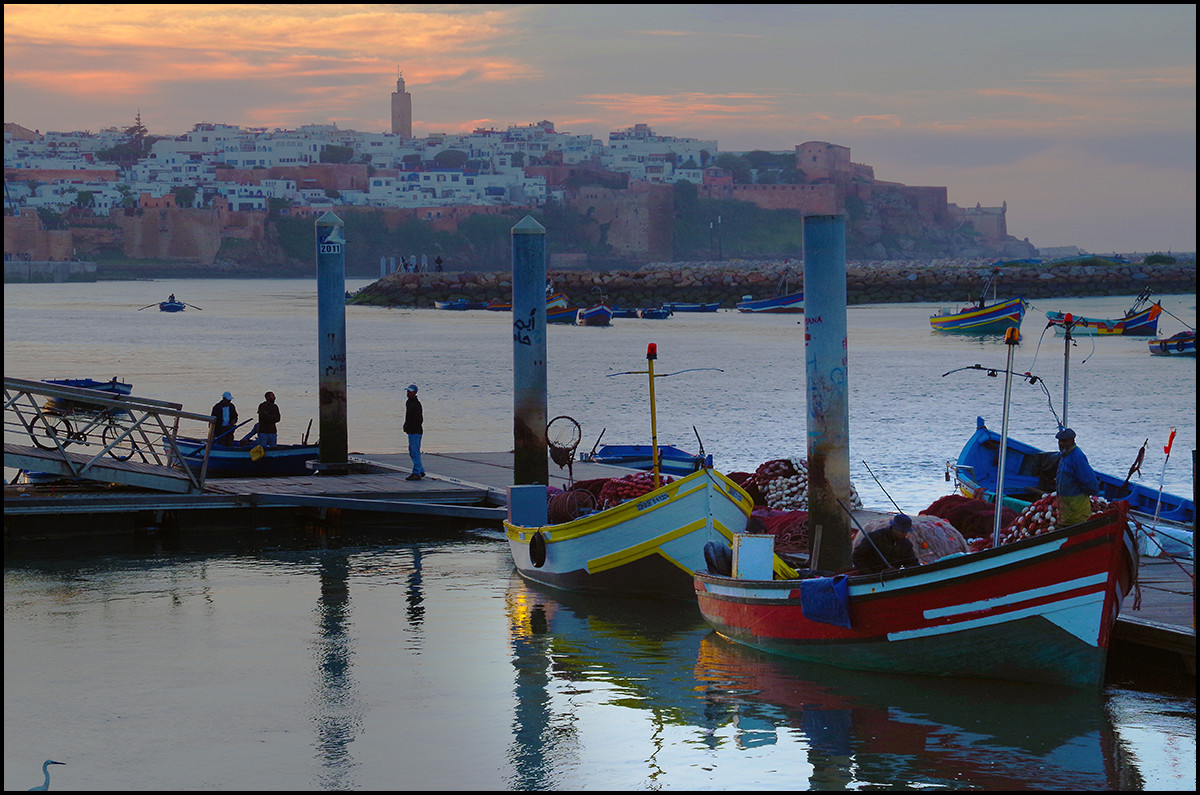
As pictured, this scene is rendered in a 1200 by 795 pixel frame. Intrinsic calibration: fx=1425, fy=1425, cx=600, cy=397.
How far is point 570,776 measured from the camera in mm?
9031

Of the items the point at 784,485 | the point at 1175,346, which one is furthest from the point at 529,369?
the point at 1175,346

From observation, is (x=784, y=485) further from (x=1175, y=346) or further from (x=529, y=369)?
(x=1175, y=346)

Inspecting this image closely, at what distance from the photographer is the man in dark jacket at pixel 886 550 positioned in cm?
1121

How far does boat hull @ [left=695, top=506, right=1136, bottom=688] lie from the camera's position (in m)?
9.83

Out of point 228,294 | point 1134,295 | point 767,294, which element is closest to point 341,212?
point 228,294

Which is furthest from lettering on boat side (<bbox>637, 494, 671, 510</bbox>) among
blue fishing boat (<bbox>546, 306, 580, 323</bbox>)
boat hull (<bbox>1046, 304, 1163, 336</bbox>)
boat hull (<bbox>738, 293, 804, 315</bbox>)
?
boat hull (<bbox>738, 293, 804, 315</bbox>)

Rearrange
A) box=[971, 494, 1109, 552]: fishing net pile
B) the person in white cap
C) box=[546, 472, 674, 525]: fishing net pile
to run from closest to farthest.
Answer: box=[971, 494, 1109, 552]: fishing net pile
box=[546, 472, 674, 525]: fishing net pile
the person in white cap

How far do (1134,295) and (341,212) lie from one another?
363 ft

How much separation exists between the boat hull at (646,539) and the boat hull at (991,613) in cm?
177

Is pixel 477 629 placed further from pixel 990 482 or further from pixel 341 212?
pixel 341 212

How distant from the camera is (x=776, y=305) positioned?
334 ft

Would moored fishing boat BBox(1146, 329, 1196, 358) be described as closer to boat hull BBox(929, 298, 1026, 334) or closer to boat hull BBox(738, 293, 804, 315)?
boat hull BBox(929, 298, 1026, 334)

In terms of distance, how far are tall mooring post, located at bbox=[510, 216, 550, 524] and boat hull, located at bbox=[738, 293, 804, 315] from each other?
3341 inches

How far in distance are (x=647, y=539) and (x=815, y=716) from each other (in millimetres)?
3478
